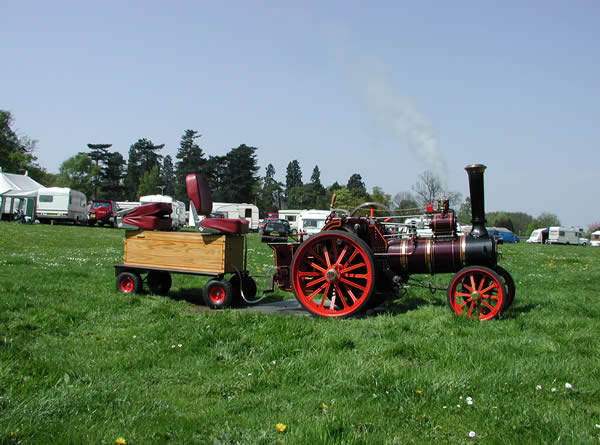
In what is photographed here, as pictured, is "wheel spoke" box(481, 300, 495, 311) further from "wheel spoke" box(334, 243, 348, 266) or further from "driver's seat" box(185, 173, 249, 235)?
"driver's seat" box(185, 173, 249, 235)

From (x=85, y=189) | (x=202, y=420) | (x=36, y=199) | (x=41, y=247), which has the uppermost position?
(x=85, y=189)

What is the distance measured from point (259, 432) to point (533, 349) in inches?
120

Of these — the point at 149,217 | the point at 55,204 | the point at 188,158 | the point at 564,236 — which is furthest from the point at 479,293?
the point at 188,158

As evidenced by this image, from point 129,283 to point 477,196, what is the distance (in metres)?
5.43

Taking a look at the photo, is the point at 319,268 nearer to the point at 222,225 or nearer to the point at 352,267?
the point at 352,267

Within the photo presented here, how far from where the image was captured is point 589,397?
12.2ft

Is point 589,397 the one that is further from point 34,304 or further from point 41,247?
point 41,247


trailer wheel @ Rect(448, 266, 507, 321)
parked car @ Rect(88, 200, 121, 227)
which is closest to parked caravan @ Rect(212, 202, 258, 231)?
parked car @ Rect(88, 200, 121, 227)

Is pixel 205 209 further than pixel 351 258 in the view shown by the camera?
Yes

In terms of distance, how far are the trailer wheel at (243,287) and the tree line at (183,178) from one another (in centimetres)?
4941

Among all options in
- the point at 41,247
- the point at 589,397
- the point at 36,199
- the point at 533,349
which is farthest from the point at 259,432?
the point at 36,199

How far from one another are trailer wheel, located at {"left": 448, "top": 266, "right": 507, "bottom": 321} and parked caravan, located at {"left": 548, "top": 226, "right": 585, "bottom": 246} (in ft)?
183

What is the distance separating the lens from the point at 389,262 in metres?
7.09

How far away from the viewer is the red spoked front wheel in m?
6.65
